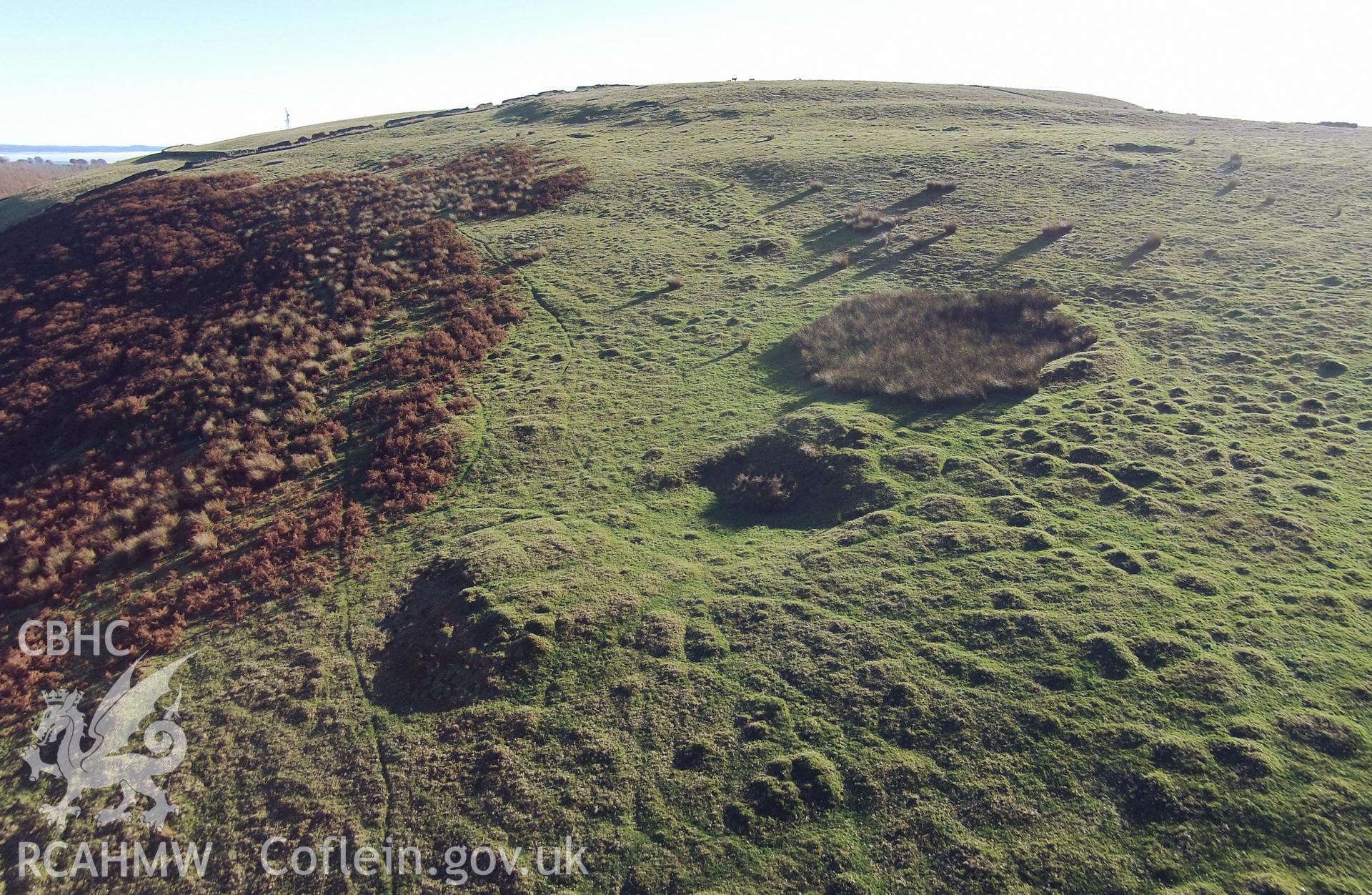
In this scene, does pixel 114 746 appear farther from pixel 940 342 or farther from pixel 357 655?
pixel 940 342

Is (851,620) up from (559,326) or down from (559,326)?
down

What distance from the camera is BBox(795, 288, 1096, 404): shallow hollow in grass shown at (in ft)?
64.7

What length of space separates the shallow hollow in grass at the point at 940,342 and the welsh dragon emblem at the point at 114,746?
18452 mm

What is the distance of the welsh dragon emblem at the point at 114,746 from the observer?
10945mm

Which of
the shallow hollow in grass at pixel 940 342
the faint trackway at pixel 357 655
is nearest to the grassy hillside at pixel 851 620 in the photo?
the faint trackway at pixel 357 655

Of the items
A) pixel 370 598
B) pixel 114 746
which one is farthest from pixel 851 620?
pixel 114 746

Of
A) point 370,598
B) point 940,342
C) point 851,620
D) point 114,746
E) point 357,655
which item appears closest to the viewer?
point 114,746

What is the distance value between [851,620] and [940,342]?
1313 cm

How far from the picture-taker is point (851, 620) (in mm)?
A: 12273

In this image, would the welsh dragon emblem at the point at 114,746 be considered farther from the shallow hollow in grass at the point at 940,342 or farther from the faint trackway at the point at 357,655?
the shallow hollow in grass at the point at 940,342

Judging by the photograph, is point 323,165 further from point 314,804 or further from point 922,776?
point 922,776

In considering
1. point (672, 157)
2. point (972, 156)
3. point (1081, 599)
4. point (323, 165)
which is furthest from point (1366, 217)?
point (323, 165)

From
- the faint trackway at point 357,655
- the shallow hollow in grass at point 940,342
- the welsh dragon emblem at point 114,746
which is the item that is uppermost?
the shallow hollow in grass at point 940,342

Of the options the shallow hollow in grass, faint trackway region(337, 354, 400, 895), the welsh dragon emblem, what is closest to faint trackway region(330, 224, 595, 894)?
faint trackway region(337, 354, 400, 895)
